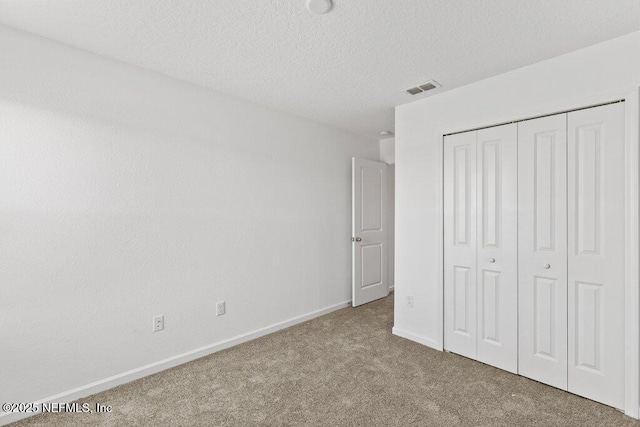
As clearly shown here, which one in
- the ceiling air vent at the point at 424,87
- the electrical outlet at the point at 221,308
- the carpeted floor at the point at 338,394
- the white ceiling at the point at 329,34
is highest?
the white ceiling at the point at 329,34

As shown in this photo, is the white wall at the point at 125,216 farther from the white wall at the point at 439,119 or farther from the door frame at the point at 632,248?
the door frame at the point at 632,248

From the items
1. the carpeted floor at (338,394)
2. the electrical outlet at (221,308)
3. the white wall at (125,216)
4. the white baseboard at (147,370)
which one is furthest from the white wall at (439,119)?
the electrical outlet at (221,308)

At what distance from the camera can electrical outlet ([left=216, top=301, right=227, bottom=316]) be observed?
2.81m

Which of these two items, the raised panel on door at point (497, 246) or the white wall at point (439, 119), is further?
the raised panel on door at point (497, 246)

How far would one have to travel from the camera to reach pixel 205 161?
2.72 m

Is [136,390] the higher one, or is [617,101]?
[617,101]

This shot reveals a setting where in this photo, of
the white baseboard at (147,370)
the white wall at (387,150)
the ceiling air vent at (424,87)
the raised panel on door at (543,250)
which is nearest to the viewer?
the white baseboard at (147,370)

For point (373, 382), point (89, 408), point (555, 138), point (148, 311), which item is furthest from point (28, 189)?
point (555, 138)

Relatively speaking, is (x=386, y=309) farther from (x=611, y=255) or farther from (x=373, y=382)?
(x=611, y=255)

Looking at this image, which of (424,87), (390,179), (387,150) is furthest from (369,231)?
(424,87)

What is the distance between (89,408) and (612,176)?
372 cm

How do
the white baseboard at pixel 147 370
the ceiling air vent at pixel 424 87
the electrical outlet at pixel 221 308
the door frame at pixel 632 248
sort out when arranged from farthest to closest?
1. the electrical outlet at pixel 221 308
2. the ceiling air vent at pixel 424 87
3. the white baseboard at pixel 147 370
4. the door frame at pixel 632 248

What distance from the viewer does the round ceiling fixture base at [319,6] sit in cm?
160

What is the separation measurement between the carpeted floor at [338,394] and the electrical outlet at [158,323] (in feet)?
1.15
